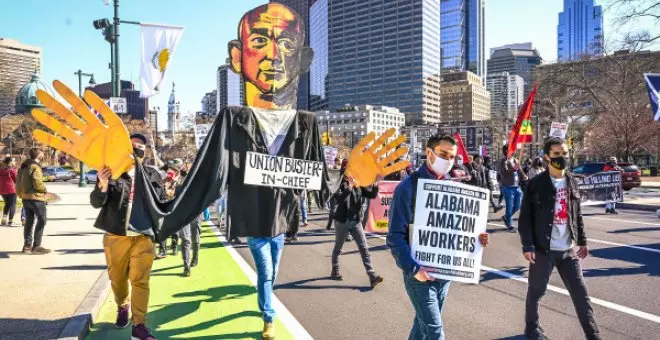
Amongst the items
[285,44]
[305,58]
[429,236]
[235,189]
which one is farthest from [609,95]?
[429,236]

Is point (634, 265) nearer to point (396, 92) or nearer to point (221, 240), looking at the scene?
point (221, 240)

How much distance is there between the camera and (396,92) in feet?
558

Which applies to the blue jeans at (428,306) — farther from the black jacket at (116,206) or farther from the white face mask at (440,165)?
the black jacket at (116,206)

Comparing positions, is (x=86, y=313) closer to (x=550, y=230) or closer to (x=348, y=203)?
(x=348, y=203)

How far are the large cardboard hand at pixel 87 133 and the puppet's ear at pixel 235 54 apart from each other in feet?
4.92

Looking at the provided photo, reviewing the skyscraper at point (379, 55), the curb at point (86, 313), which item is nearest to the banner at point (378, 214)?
the curb at point (86, 313)

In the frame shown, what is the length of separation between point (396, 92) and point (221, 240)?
164m

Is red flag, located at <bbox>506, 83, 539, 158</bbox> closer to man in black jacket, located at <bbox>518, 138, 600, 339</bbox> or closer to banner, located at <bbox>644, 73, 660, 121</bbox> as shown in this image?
banner, located at <bbox>644, 73, 660, 121</bbox>

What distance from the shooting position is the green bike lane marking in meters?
4.96

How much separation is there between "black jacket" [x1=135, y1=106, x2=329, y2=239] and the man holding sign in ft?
5.23

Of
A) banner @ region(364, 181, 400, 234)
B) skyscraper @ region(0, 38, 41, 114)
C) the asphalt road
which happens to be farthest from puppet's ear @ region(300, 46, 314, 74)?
skyscraper @ region(0, 38, 41, 114)

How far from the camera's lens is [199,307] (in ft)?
19.2

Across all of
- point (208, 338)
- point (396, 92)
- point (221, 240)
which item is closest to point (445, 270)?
point (208, 338)

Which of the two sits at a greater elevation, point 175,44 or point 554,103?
point 554,103
